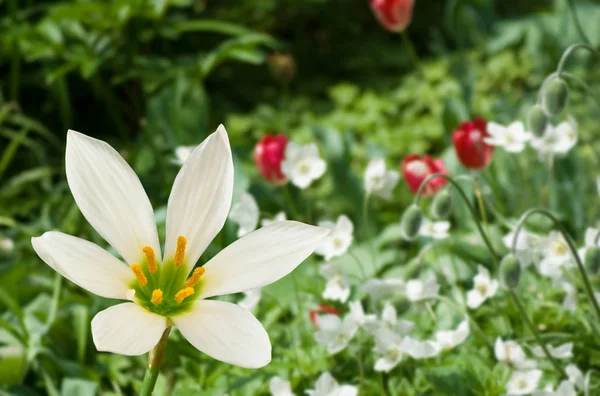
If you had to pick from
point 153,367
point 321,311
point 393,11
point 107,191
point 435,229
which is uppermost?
point 107,191

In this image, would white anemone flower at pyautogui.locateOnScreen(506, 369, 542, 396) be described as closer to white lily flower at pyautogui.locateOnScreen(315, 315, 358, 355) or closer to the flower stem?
white lily flower at pyautogui.locateOnScreen(315, 315, 358, 355)

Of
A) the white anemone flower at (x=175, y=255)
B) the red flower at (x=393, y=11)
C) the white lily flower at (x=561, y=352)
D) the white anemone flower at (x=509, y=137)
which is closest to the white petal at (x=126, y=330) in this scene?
the white anemone flower at (x=175, y=255)

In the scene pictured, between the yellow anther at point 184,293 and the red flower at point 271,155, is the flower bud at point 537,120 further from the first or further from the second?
the yellow anther at point 184,293

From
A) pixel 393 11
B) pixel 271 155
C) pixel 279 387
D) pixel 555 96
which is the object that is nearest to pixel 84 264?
pixel 279 387

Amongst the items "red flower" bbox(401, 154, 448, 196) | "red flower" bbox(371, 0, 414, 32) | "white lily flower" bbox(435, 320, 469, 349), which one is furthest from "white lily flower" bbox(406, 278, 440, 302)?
"red flower" bbox(371, 0, 414, 32)

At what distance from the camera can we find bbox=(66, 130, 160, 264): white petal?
72 cm

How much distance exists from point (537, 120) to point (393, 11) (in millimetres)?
918

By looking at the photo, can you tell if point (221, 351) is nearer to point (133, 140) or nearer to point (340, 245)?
point (340, 245)

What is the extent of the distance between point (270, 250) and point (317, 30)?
2927 mm

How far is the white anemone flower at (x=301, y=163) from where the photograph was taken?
1.35 meters

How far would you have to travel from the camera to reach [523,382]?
106 centimetres

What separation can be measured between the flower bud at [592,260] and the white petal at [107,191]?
1.90 ft

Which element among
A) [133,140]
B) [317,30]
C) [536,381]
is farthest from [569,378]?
[317,30]

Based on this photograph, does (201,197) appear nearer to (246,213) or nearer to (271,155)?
(246,213)
